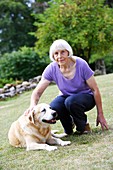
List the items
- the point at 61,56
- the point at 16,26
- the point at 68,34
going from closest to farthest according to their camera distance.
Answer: the point at 61,56, the point at 68,34, the point at 16,26

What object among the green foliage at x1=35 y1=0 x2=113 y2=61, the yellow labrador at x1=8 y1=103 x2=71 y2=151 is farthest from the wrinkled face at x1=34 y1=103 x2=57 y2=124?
the green foliage at x1=35 y1=0 x2=113 y2=61

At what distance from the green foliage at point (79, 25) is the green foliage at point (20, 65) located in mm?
943

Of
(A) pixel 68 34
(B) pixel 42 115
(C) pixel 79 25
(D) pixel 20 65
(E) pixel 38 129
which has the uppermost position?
(C) pixel 79 25

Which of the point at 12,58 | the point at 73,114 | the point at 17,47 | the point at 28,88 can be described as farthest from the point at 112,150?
the point at 17,47

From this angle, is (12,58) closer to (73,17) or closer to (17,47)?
(73,17)

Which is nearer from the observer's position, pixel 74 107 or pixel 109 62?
pixel 74 107

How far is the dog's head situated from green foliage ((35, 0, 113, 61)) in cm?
1005

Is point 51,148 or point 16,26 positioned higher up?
point 16,26

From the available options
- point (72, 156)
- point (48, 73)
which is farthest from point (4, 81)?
point (72, 156)

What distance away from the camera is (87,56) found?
14484mm

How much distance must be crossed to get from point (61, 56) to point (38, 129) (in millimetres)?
814

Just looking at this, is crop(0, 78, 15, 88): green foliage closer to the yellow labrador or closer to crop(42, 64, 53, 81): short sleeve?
crop(42, 64, 53, 81): short sleeve

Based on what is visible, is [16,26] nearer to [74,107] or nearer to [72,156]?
[74,107]

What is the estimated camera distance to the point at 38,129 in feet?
10.8
